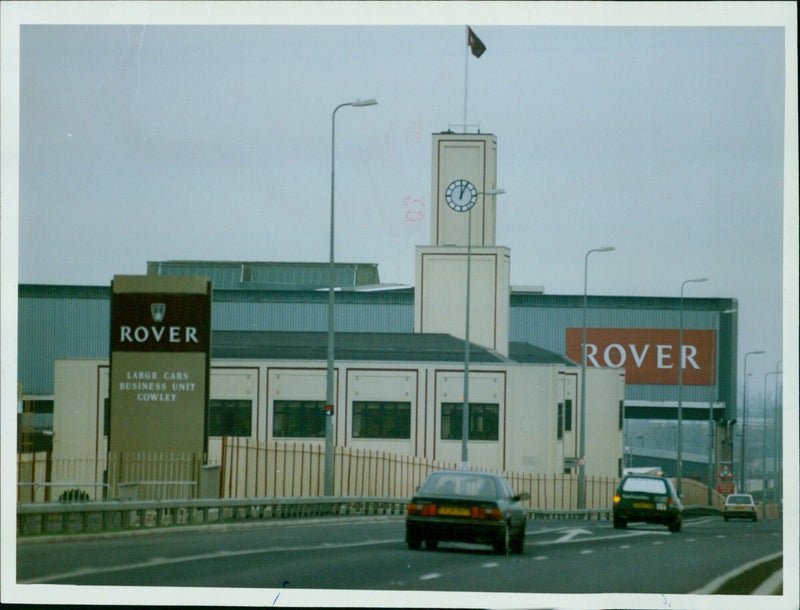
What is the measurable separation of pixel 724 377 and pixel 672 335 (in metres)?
2.63

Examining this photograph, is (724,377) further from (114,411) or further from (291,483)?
(114,411)

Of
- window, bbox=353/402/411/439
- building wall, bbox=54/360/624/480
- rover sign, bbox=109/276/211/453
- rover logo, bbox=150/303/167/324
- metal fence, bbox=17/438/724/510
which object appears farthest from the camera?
window, bbox=353/402/411/439

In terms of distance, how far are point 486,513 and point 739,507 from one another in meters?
9.31

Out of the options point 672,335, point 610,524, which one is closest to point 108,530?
point 610,524

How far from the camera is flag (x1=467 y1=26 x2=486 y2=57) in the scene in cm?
1513

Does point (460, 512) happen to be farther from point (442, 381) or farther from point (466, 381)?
point (442, 381)

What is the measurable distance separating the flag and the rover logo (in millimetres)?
4834

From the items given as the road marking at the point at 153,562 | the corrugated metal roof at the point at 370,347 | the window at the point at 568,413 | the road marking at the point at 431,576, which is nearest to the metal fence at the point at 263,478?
the window at the point at 568,413

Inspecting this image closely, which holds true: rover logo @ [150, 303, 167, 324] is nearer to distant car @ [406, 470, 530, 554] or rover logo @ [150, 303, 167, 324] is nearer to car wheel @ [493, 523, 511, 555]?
distant car @ [406, 470, 530, 554]

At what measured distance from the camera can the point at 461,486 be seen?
627 inches

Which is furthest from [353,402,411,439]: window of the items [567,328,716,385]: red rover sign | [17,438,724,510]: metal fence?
[567,328,716,385]: red rover sign

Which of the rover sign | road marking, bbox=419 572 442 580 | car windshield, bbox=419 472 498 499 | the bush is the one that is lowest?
road marking, bbox=419 572 442 580

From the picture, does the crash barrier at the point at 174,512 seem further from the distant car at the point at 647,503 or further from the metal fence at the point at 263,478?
the distant car at the point at 647,503

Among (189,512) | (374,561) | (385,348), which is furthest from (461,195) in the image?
(374,561)
